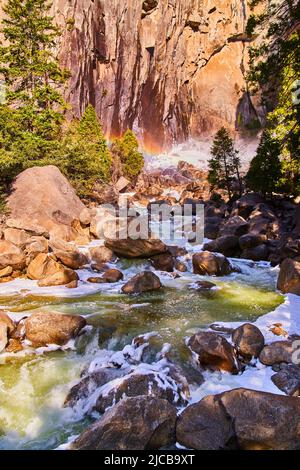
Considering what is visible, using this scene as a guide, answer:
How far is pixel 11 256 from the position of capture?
1245cm

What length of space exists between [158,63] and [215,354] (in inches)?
2672

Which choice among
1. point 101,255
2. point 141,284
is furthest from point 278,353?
point 101,255

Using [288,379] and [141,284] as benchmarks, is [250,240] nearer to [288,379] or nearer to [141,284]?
[141,284]

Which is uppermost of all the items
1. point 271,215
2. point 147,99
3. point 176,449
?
point 147,99

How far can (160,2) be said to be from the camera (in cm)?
6191

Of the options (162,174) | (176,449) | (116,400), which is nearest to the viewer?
(176,449)

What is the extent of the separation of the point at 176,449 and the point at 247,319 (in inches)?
187

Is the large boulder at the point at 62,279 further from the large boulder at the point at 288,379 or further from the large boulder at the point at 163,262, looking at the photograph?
the large boulder at the point at 288,379

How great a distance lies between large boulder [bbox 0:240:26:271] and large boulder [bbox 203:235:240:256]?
9322mm

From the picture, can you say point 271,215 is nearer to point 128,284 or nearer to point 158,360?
point 128,284

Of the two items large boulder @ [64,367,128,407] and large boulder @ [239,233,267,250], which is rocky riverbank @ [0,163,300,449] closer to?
large boulder @ [64,367,128,407]

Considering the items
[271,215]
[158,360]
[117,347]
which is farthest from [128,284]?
[271,215]

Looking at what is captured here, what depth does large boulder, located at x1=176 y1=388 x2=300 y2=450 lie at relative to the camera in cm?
475

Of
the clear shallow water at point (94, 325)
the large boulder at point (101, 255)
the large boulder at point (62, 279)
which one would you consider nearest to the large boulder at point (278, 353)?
the clear shallow water at point (94, 325)
